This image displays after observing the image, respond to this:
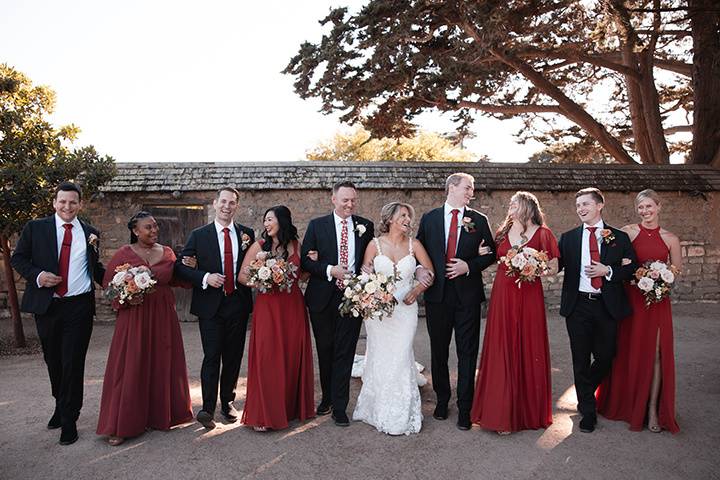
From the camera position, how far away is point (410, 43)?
11148mm

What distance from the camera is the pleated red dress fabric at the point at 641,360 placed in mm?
4824

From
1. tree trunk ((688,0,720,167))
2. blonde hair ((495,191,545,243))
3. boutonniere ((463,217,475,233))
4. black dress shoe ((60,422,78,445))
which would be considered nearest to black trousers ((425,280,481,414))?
boutonniere ((463,217,475,233))

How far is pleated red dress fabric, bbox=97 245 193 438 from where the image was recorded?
4.54 meters

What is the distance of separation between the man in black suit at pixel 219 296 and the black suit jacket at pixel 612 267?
10.1 ft

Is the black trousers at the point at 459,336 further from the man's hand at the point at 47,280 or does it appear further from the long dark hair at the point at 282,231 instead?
the man's hand at the point at 47,280

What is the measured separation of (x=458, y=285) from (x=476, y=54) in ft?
24.0

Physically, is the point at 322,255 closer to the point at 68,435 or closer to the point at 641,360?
the point at 68,435

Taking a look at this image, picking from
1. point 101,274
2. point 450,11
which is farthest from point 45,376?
point 450,11

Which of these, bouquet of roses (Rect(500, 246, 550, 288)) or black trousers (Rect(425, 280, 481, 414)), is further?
black trousers (Rect(425, 280, 481, 414))

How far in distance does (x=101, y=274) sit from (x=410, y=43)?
27.6 ft

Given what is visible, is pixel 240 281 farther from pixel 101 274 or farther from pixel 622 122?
pixel 622 122

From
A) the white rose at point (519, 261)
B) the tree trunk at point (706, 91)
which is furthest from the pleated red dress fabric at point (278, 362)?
the tree trunk at point (706, 91)

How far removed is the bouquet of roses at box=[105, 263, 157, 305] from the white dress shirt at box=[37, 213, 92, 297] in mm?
394

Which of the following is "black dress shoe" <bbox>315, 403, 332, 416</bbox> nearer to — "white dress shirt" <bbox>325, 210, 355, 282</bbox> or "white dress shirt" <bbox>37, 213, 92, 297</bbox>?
"white dress shirt" <bbox>325, 210, 355, 282</bbox>
